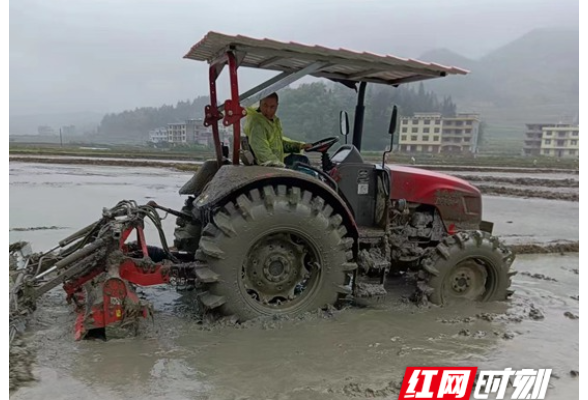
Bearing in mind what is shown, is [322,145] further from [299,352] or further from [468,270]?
[299,352]

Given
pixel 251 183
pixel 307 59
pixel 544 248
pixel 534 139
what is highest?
pixel 307 59

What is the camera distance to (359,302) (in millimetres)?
4844

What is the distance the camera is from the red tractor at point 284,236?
13.1 ft

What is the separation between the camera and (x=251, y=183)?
162 inches

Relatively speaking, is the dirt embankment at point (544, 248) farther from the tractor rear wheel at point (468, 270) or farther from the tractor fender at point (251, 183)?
the tractor fender at point (251, 183)

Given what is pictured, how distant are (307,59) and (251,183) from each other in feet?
3.72

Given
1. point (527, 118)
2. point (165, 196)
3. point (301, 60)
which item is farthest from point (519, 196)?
point (527, 118)

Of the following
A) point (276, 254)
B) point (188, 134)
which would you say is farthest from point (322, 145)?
point (188, 134)

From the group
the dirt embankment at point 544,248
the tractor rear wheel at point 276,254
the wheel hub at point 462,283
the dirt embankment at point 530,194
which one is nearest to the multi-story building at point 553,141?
the dirt embankment at point 530,194

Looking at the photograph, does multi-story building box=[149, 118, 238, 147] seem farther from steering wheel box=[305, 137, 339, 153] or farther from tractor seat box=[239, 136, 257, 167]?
steering wheel box=[305, 137, 339, 153]

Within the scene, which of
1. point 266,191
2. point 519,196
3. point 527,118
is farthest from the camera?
point 527,118

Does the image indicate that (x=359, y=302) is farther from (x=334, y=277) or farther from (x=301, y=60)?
(x=301, y=60)

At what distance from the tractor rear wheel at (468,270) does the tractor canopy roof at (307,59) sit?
62.0 inches

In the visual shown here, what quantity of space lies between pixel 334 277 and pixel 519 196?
13716 mm
